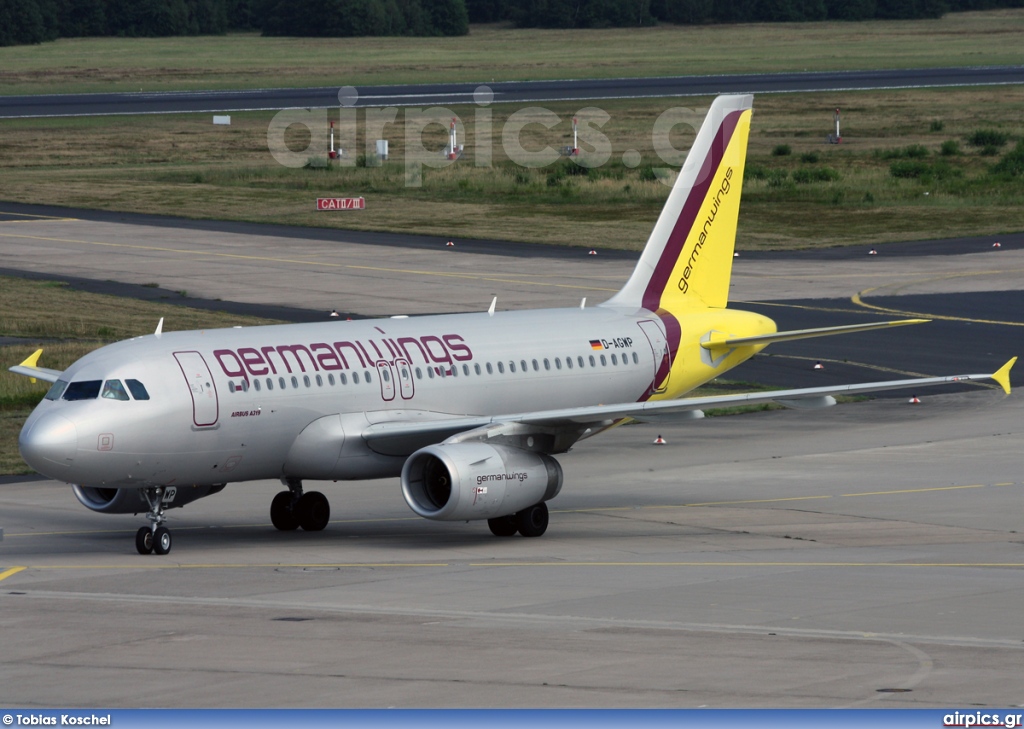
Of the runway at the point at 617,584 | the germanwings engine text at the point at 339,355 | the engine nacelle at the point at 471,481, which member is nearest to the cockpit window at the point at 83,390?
the germanwings engine text at the point at 339,355

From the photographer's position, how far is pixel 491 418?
110ft

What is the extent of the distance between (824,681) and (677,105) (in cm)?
11899

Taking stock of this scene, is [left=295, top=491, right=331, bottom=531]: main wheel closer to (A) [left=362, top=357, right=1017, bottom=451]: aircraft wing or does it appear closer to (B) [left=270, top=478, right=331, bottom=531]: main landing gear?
(B) [left=270, top=478, right=331, bottom=531]: main landing gear

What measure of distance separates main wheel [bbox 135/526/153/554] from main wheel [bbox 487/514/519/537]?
663 cm

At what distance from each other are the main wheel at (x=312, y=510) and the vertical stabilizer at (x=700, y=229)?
9.06 m

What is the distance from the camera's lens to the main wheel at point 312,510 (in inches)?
1368

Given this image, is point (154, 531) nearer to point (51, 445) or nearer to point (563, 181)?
point (51, 445)

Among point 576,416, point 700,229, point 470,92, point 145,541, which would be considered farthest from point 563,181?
point 145,541

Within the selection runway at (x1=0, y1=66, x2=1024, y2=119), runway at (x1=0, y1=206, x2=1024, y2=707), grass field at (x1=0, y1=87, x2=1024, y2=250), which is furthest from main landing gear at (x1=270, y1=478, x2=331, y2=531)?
runway at (x1=0, y1=66, x2=1024, y2=119)

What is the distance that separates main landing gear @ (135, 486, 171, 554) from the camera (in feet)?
104

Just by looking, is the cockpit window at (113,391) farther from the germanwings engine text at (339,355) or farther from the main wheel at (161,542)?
the main wheel at (161,542)

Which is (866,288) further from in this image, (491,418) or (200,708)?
(200,708)

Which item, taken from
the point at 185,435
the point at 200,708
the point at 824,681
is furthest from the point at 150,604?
Answer: the point at 824,681

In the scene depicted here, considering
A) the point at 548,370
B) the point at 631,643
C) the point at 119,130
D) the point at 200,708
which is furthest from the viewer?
the point at 119,130
